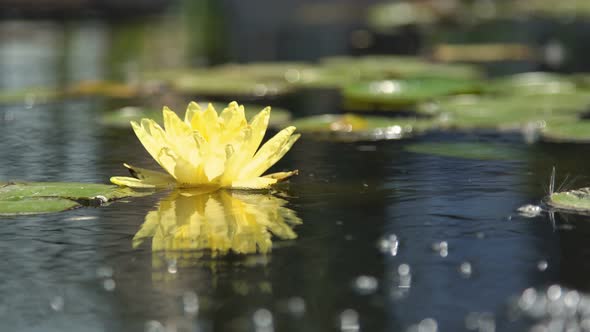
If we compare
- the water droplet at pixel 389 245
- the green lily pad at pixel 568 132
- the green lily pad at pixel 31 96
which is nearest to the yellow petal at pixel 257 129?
the water droplet at pixel 389 245

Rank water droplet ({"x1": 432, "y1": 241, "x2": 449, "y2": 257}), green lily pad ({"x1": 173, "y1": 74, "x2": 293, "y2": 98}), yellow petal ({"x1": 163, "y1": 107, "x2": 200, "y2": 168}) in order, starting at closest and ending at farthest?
water droplet ({"x1": 432, "y1": 241, "x2": 449, "y2": 257}), yellow petal ({"x1": 163, "y1": 107, "x2": 200, "y2": 168}), green lily pad ({"x1": 173, "y1": 74, "x2": 293, "y2": 98})

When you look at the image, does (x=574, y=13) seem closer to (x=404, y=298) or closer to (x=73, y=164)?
(x=73, y=164)

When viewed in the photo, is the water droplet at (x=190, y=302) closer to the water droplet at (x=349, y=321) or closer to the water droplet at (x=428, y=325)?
the water droplet at (x=349, y=321)

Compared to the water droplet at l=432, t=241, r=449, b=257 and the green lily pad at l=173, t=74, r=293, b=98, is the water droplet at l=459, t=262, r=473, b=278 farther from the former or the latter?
the green lily pad at l=173, t=74, r=293, b=98

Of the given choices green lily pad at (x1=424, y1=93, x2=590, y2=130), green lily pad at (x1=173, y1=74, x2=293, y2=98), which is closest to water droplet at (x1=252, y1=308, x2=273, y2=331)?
green lily pad at (x1=424, y1=93, x2=590, y2=130)

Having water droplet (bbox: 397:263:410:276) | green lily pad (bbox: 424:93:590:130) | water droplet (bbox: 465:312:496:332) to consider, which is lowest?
water droplet (bbox: 465:312:496:332)

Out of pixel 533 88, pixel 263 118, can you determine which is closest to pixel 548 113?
pixel 533 88

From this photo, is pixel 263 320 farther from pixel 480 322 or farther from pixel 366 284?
pixel 480 322
